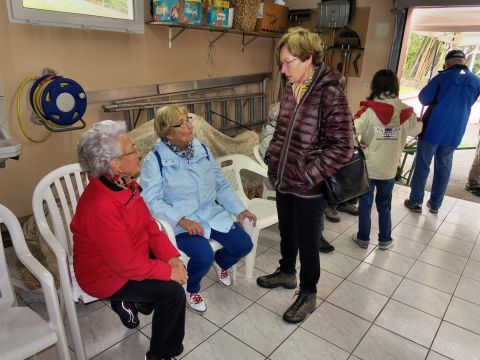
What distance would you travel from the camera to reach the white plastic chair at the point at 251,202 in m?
2.27

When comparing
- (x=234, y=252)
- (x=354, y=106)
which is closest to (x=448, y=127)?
(x=354, y=106)

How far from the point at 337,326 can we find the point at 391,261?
3.01 feet

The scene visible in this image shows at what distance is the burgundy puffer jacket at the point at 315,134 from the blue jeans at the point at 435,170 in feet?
7.31

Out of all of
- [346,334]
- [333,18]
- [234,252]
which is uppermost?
[333,18]

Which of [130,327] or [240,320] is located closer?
[130,327]

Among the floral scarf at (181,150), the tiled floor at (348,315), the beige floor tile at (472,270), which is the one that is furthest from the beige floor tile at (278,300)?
the beige floor tile at (472,270)

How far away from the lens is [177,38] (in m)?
3.23

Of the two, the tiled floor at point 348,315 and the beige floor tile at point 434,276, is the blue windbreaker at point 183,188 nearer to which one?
the tiled floor at point 348,315

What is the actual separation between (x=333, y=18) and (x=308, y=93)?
2770mm

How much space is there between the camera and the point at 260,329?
1.87 meters

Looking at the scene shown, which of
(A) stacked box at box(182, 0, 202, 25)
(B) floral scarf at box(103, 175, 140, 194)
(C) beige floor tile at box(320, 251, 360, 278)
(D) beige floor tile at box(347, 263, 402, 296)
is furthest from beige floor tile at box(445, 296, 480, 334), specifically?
(A) stacked box at box(182, 0, 202, 25)

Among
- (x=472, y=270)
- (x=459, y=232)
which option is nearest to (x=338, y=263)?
(x=472, y=270)

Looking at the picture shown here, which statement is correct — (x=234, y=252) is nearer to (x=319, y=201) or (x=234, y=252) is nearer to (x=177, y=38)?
(x=319, y=201)

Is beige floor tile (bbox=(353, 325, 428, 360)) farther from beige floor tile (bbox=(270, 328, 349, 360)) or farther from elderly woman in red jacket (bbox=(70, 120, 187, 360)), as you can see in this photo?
elderly woman in red jacket (bbox=(70, 120, 187, 360))
